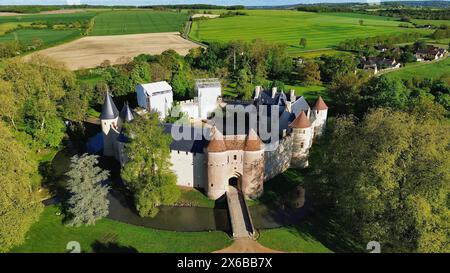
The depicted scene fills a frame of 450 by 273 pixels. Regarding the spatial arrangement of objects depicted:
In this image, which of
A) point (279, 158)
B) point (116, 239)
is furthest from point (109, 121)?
point (279, 158)

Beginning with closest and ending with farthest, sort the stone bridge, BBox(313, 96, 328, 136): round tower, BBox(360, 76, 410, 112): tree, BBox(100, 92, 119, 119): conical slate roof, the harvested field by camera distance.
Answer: the stone bridge, BBox(100, 92, 119, 119): conical slate roof, BBox(313, 96, 328, 136): round tower, BBox(360, 76, 410, 112): tree, the harvested field

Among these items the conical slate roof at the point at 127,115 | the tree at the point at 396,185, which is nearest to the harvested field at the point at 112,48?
the conical slate roof at the point at 127,115

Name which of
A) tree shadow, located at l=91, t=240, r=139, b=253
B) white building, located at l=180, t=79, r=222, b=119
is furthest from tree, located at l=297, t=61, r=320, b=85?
tree shadow, located at l=91, t=240, r=139, b=253

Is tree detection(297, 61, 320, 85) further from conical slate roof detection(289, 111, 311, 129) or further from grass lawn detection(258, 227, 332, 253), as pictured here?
grass lawn detection(258, 227, 332, 253)

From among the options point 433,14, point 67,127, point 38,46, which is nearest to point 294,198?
point 67,127

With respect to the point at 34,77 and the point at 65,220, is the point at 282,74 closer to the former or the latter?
the point at 34,77

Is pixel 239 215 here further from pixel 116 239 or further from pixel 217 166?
pixel 116 239
